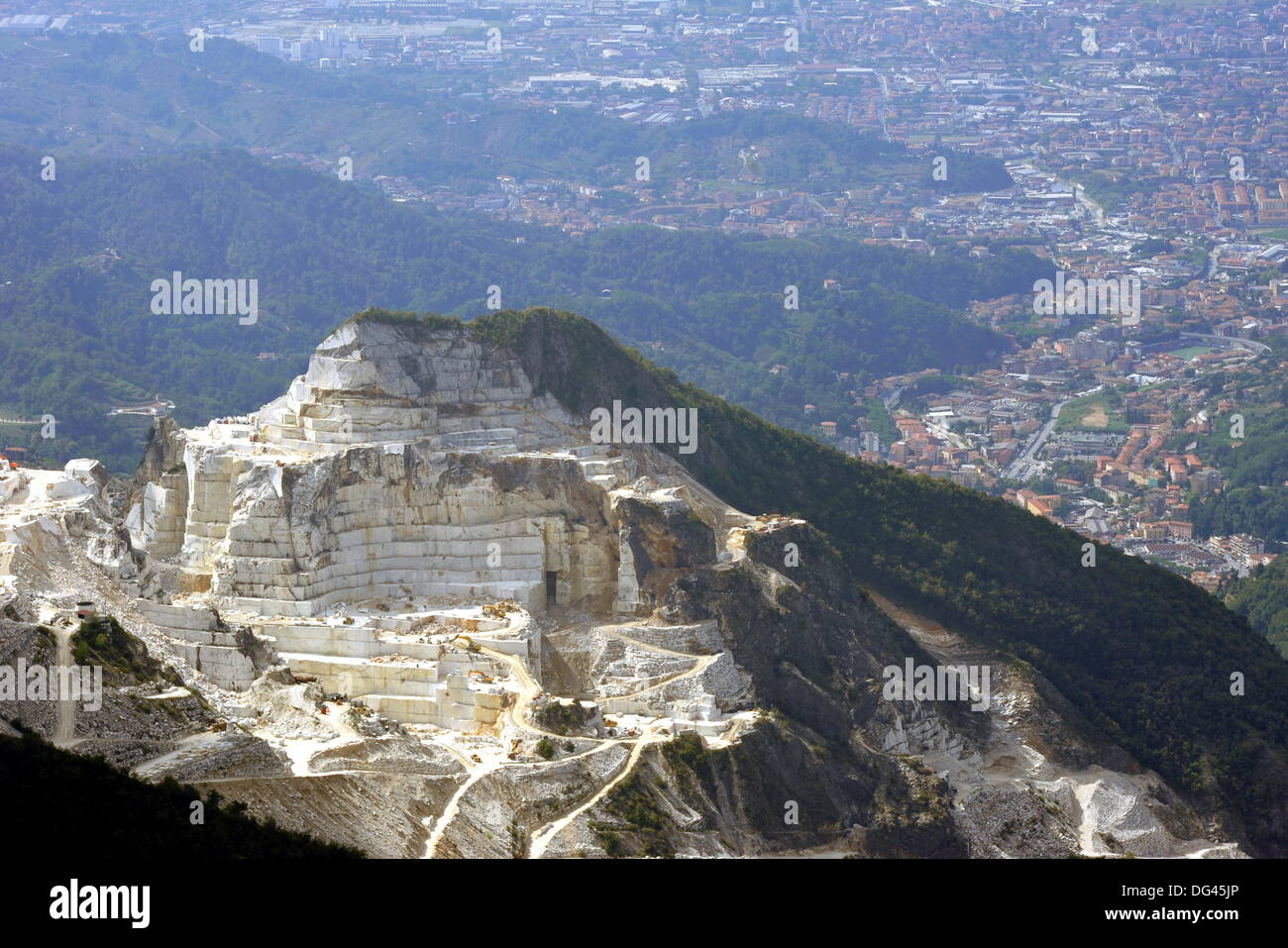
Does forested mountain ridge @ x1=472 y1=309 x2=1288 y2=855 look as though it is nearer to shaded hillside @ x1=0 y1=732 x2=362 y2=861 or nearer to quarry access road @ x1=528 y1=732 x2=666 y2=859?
quarry access road @ x1=528 y1=732 x2=666 y2=859

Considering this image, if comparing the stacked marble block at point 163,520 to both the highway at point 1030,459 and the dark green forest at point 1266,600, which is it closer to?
the dark green forest at point 1266,600

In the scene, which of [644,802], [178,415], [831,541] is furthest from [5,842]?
[178,415]

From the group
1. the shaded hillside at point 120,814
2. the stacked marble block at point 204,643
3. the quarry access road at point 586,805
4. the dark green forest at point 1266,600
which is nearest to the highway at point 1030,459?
the dark green forest at point 1266,600

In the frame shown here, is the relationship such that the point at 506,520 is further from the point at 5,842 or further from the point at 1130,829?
the point at 5,842

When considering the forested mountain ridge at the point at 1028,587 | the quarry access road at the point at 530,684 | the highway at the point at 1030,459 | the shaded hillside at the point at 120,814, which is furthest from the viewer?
the highway at the point at 1030,459

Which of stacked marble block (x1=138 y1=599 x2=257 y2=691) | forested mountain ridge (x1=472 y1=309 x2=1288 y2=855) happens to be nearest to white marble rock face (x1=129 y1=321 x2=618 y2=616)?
stacked marble block (x1=138 y1=599 x2=257 y2=691)

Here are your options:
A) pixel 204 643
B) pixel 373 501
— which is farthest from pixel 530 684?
pixel 373 501

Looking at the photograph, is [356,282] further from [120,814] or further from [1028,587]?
[120,814]
